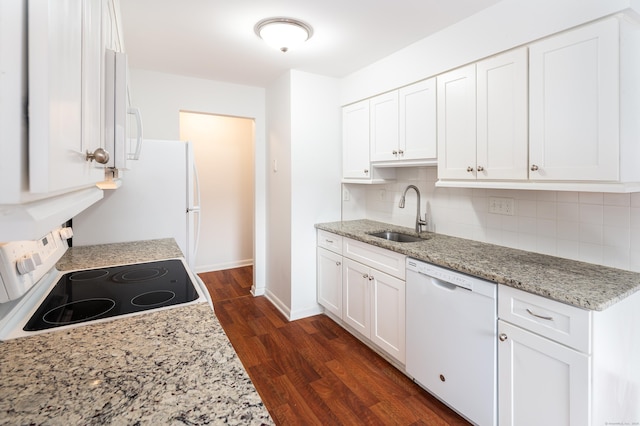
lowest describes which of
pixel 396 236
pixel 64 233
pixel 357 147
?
pixel 396 236

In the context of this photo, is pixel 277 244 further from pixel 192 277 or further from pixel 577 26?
pixel 577 26

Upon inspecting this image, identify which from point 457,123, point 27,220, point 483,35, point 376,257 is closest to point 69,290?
point 27,220

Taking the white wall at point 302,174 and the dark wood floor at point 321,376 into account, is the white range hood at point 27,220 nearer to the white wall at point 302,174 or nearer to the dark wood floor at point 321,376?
the dark wood floor at point 321,376

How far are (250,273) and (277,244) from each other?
1407 mm

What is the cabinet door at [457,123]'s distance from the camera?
77.6 inches

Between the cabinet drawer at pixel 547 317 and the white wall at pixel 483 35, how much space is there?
1262mm

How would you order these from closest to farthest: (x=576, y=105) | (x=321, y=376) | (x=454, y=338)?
(x=576, y=105) < (x=454, y=338) < (x=321, y=376)

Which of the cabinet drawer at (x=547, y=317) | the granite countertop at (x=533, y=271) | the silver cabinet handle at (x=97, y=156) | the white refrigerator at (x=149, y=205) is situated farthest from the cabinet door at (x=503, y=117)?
the white refrigerator at (x=149, y=205)

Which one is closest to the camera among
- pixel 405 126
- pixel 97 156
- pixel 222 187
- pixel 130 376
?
pixel 97 156

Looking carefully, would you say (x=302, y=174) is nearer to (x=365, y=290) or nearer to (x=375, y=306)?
(x=365, y=290)

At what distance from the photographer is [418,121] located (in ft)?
7.73

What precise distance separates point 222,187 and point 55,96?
4.36 meters

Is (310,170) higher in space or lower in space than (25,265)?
higher

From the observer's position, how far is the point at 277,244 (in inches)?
133
